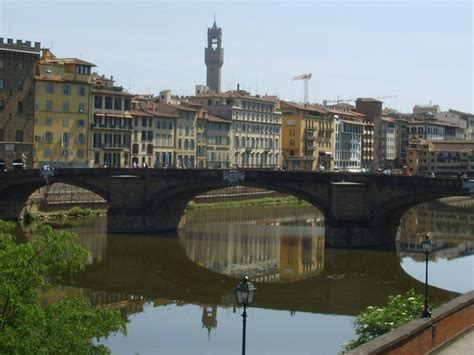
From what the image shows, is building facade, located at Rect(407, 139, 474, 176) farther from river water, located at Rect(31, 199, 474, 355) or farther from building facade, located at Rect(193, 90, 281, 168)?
river water, located at Rect(31, 199, 474, 355)

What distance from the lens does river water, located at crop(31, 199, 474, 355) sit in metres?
32.2

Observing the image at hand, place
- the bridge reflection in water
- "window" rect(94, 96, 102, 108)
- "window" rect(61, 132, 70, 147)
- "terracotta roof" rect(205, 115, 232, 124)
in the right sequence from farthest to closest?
"terracotta roof" rect(205, 115, 232, 124) → "window" rect(94, 96, 102, 108) → "window" rect(61, 132, 70, 147) → the bridge reflection in water

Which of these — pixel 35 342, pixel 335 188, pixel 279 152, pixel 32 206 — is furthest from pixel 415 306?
pixel 279 152

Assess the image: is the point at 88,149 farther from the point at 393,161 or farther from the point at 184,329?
the point at 393,161

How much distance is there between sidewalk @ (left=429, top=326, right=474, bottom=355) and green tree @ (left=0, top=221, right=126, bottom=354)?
7296 mm

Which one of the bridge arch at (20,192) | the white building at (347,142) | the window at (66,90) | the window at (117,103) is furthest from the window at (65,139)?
the white building at (347,142)

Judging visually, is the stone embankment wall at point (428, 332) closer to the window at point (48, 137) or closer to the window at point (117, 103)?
the window at point (48, 137)

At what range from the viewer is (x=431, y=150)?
138 m

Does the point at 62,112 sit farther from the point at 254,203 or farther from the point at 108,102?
the point at 254,203

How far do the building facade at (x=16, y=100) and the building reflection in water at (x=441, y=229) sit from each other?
35.4m

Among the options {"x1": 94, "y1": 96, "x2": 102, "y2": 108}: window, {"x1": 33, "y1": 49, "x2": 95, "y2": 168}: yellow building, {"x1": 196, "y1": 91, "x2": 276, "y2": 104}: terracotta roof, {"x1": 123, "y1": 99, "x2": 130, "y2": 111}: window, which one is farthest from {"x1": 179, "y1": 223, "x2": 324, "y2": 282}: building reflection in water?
{"x1": 196, "y1": 91, "x2": 276, "y2": 104}: terracotta roof

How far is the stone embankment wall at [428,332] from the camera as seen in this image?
1552 centimetres

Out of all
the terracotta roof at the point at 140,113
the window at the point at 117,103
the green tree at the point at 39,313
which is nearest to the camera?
the green tree at the point at 39,313

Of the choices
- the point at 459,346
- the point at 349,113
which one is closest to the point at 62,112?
the point at 349,113
